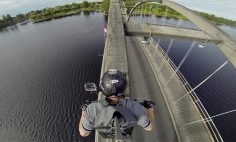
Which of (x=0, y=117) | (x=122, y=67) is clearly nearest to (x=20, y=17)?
(x=0, y=117)

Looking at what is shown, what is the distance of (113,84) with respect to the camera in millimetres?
3197

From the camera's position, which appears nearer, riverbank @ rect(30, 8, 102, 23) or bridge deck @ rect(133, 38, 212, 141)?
bridge deck @ rect(133, 38, 212, 141)

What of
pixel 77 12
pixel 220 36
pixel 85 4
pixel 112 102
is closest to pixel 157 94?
pixel 220 36

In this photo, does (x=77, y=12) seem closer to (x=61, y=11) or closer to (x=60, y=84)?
(x=61, y=11)

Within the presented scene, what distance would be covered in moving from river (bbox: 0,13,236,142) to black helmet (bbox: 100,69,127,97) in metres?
18.8

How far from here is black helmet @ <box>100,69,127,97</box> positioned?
315cm

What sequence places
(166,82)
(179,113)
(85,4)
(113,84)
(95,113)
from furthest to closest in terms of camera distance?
(85,4) < (166,82) < (179,113) < (113,84) < (95,113)

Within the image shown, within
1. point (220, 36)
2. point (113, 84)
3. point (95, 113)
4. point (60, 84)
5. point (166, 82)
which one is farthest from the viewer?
point (60, 84)

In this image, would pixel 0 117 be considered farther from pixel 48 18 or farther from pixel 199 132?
pixel 48 18

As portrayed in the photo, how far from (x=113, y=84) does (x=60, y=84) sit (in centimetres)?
2769

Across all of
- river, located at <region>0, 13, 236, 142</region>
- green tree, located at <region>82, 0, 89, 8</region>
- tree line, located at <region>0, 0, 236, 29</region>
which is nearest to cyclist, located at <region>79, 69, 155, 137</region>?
river, located at <region>0, 13, 236, 142</region>

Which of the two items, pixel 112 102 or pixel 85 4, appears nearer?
pixel 112 102

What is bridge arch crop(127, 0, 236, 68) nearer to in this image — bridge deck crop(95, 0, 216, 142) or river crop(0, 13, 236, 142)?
bridge deck crop(95, 0, 216, 142)

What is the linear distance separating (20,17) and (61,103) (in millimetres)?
91201
